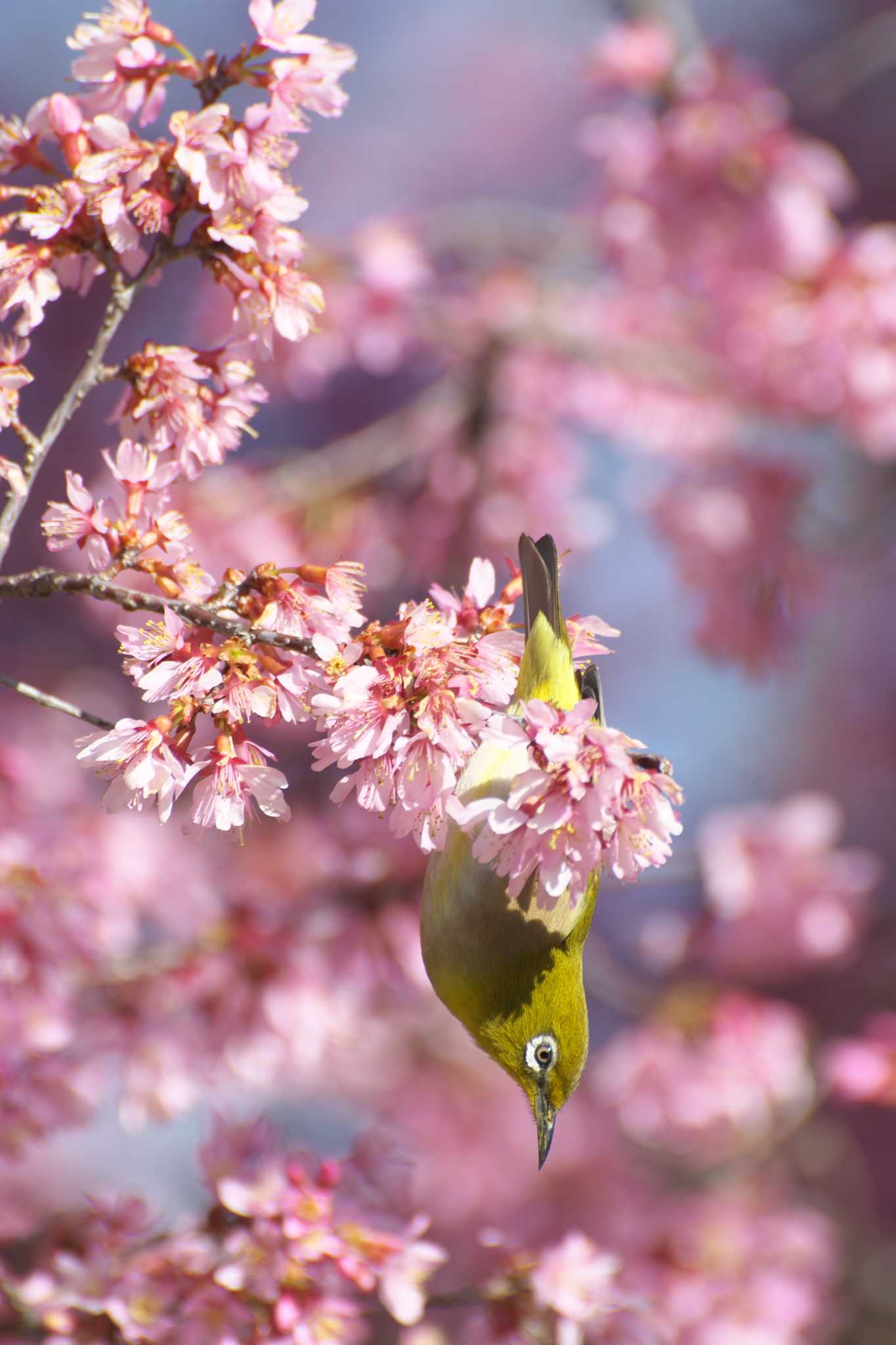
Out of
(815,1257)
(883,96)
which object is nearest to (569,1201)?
(815,1257)

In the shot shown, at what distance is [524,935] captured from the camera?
64.7 inches

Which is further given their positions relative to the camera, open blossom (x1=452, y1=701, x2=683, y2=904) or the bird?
the bird

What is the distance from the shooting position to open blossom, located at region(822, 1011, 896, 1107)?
361cm

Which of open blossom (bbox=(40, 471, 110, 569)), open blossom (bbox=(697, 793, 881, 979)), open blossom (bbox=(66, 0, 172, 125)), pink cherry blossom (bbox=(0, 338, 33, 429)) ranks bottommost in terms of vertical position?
open blossom (bbox=(40, 471, 110, 569))

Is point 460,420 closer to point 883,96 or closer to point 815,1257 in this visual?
point 815,1257

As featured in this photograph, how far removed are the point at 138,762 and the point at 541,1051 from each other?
725mm

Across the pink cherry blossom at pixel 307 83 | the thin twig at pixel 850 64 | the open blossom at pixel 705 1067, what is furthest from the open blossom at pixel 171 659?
the thin twig at pixel 850 64

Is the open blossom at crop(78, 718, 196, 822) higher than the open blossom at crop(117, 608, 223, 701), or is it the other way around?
the open blossom at crop(117, 608, 223, 701)

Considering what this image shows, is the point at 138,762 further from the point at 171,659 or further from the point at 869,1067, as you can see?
the point at 869,1067

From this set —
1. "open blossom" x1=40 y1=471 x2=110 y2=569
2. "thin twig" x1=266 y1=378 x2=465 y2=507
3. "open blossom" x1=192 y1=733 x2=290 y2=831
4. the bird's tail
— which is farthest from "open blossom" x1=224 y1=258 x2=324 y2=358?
"thin twig" x1=266 y1=378 x2=465 y2=507

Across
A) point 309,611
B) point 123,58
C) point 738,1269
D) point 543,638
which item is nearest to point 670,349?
point 738,1269

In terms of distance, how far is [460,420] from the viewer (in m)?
4.12

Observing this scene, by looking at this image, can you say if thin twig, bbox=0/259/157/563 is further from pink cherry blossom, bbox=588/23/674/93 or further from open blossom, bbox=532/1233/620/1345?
pink cherry blossom, bbox=588/23/674/93

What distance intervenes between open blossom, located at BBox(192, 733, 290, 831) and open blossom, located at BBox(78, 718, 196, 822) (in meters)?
0.02
